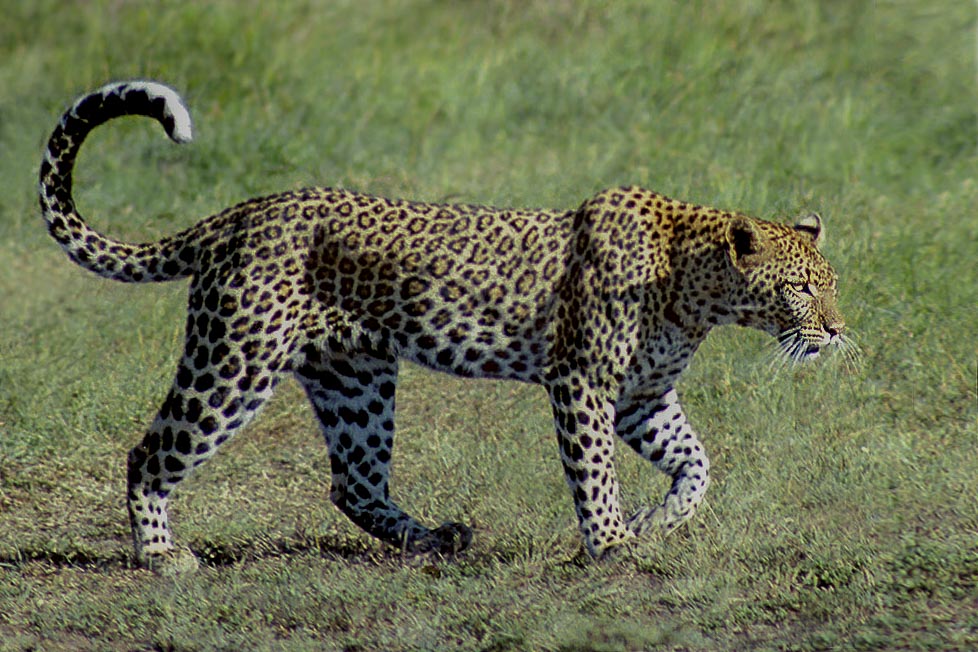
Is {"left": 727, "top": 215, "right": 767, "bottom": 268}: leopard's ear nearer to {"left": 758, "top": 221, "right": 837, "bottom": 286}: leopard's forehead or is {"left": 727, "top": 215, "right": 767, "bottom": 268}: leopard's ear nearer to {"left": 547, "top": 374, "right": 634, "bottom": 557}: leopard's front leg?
{"left": 758, "top": 221, "right": 837, "bottom": 286}: leopard's forehead

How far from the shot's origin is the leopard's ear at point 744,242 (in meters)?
7.95

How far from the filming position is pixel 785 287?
799 centimetres

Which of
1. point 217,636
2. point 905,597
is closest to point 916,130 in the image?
point 905,597

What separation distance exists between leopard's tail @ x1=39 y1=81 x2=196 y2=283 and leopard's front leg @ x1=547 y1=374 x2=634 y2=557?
1.93 metres

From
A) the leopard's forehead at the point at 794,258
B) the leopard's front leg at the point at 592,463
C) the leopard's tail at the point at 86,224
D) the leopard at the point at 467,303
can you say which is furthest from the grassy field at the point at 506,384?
the leopard's tail at the point at 86,224

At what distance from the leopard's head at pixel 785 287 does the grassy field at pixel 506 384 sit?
0.92 meters

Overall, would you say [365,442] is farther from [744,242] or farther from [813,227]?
[813,227]

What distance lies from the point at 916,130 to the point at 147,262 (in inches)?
302

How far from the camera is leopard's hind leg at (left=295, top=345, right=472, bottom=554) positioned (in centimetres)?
848

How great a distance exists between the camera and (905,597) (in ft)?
24.2

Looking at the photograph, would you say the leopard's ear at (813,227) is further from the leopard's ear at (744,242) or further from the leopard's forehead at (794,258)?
the leopard's ear at (744,242)

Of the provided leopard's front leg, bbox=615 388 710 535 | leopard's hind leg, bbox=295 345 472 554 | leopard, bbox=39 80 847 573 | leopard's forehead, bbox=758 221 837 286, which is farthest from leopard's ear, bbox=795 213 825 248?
leopard's hind leg, bbox=295 345 472 554

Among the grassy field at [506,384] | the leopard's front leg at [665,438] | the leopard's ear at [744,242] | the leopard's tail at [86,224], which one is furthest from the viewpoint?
the leopard's front leg at [665,438]

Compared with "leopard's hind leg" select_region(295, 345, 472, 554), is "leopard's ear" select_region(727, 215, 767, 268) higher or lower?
higher
